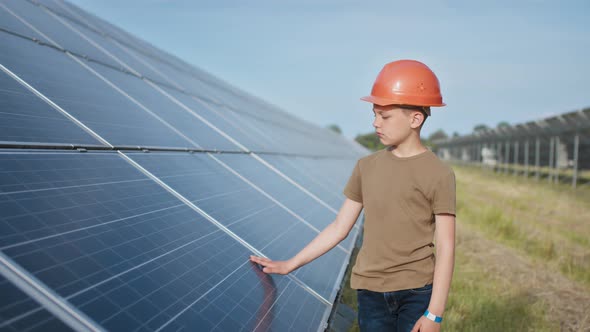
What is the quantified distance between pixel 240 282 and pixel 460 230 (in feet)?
30.8

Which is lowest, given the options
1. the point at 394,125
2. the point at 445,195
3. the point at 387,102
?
the point at 445,195

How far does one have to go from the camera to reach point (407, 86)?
276 cm

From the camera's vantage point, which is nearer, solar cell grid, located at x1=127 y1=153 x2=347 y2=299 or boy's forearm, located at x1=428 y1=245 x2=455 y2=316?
boy's forearm, located at x1=428 y1=245 x2=455 y2=316

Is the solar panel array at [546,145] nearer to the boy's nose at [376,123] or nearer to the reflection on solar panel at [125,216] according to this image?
the reflection on solar panel at [125,216]

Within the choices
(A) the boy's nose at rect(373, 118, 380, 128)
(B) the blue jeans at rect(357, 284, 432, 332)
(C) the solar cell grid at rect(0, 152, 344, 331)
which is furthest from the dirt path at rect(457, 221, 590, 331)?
(C) the solar cell grid at rect(0, 152, 344, 331)

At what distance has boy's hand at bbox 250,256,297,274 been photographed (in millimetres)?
2959

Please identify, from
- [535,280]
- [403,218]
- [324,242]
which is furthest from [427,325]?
[535,280]

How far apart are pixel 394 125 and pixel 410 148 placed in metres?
0.19

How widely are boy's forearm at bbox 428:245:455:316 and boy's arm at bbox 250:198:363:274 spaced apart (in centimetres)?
72

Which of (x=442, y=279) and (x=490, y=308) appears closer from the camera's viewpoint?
(x=442, y=279)

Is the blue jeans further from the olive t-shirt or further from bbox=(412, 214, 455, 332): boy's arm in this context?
bbox=(412, 214, 455, 332): boy's arm

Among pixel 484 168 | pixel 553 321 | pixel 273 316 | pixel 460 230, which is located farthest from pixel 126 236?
pixel 484 168

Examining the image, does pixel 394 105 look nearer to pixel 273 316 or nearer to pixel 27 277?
pixel 273 316

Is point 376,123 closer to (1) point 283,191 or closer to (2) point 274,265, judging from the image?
(2) point 274,265
